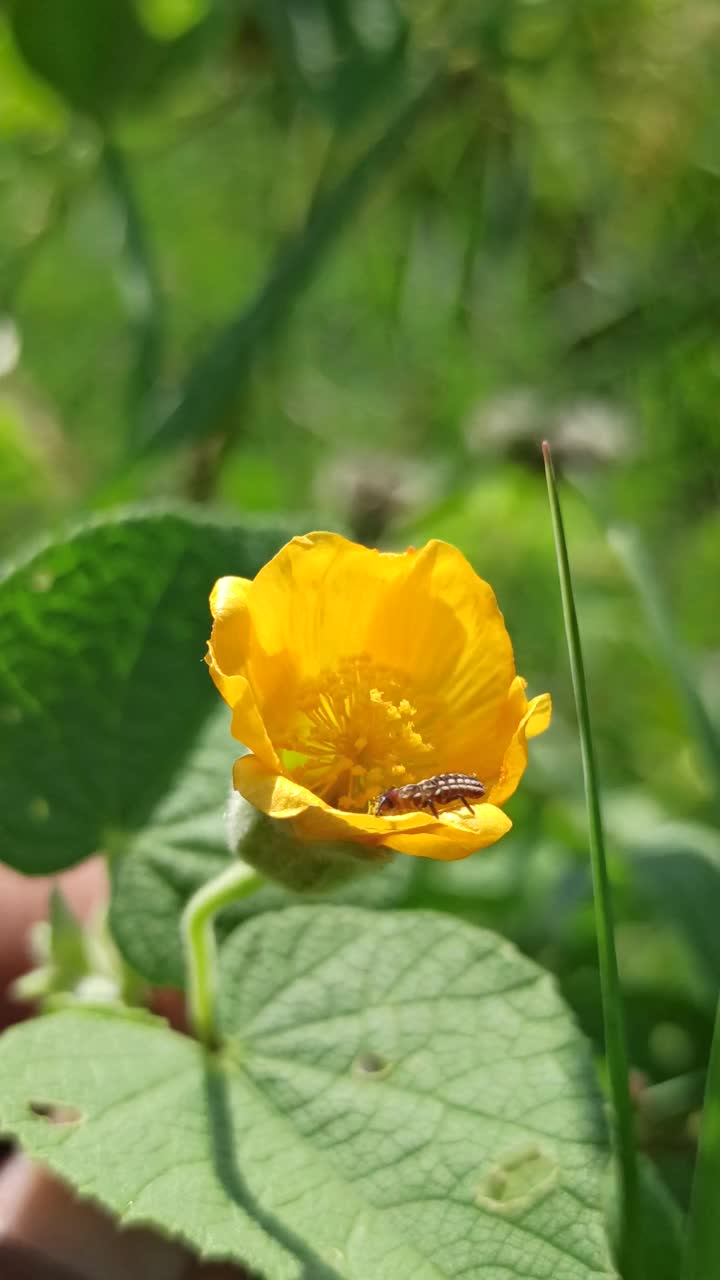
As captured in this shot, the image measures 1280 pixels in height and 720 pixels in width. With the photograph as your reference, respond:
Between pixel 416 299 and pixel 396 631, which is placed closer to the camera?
pixel 396 631

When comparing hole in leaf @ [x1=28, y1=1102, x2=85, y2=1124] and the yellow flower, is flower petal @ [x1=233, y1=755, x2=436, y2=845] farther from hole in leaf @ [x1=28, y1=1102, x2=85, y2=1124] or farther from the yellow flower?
hole in leaf @ [x1=28, y1=1102, x2=85, y2=1124]

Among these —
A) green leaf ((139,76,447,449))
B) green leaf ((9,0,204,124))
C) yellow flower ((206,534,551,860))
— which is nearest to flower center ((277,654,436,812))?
yellow flower ((206,534,551,860))

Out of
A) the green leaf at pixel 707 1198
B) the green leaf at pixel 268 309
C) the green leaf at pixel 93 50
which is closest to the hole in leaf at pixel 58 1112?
the green leaf at pixel 707 1198

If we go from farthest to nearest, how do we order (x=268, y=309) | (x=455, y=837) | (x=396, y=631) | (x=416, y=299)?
(x=416, y=299)
(x=268, y=309)
(x=396, y=631)
(x=455, y=837)

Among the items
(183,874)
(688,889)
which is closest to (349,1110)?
(183,874)

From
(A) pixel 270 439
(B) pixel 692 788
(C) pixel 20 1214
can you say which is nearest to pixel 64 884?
(C) pixel 20 1214

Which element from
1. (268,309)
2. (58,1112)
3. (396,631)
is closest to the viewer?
(396,631)

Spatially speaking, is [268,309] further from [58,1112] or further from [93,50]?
[58,1112]

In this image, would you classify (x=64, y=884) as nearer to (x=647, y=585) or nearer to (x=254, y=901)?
(x=254, y=901)
